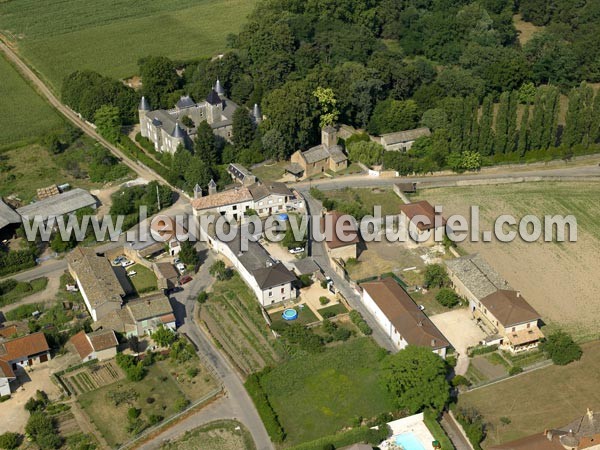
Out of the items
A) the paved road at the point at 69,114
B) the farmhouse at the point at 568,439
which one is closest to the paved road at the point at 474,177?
the paved road at the point at 69,114

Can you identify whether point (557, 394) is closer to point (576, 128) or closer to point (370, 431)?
point (370, 431)

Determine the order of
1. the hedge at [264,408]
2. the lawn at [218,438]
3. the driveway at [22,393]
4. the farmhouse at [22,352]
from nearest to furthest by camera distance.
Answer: the lawn at [218,438] → the hedge at [264,408] → the driveway at [22,393] → the farmhouse at [22,352]

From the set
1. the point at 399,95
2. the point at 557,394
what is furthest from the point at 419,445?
the point at 399,95

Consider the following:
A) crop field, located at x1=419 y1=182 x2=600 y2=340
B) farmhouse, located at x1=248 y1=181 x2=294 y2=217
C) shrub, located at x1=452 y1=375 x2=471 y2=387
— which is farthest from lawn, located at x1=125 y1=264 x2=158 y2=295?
crop field, located at x1=419 y1=182 x2=600 y2=340

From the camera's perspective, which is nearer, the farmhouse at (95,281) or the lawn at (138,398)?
the lawn at (138,398)

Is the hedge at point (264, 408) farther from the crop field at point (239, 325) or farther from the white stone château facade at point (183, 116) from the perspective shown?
the white stone château facade at point (183, 116)

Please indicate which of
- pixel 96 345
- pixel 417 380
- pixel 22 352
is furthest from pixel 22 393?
pixel 417 380

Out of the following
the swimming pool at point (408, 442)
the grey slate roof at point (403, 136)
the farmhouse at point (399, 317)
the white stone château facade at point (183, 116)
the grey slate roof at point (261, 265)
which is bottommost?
the swimming pool at point (408, 442)
